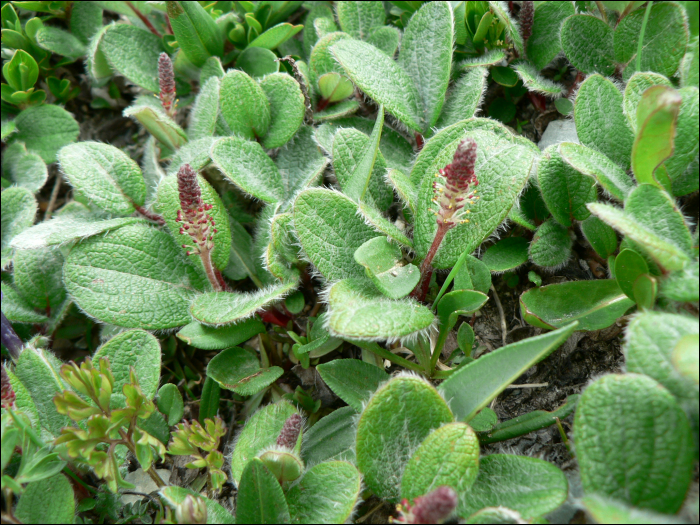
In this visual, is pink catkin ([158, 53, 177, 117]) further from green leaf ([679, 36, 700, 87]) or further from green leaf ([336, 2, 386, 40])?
green leaf ([679, 36, 700, 87])

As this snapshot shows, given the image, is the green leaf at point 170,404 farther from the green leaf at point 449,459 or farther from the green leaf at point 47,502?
the green leaf at point 449,459

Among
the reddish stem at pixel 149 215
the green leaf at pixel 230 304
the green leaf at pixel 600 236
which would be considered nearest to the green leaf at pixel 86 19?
Result: the reddish stem at pixel 149 215

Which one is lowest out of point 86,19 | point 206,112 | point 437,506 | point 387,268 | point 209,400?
point 209,400

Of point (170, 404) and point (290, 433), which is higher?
point (290, 433)

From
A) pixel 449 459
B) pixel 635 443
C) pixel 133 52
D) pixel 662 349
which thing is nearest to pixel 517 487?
pixel 449 459

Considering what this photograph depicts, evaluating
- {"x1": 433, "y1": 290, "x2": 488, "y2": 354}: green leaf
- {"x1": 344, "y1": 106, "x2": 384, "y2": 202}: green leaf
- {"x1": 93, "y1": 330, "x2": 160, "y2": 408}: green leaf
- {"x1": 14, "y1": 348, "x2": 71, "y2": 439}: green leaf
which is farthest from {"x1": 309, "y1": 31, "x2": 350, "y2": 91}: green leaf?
{"x1": 14, "y1": 348, "x2": 71, "y2": 439}: green leaf

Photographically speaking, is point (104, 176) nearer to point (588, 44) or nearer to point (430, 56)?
point (430, 56)
